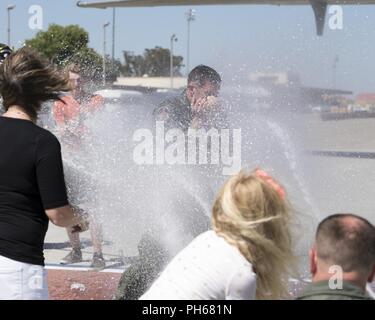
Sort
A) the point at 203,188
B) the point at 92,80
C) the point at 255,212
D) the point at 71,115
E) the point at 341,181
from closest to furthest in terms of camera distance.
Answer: the point at 255,212, the point at 203,188, the point at 71,115, the point at 92,80, the point at 341,181

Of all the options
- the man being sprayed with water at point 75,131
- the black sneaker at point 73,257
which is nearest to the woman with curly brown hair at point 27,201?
the man being sprayed with water at point 75,131

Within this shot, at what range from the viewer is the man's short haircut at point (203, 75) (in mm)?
5094

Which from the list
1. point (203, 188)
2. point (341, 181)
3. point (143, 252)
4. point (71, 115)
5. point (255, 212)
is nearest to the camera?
point (255, 212)

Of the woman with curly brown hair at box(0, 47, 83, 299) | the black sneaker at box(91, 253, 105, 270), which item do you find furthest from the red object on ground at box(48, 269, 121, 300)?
the woman with curly brown hair at box(0, 47, 83, 299)

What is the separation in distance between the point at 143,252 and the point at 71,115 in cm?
164

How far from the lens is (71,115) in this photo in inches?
231

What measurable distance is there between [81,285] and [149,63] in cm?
5143

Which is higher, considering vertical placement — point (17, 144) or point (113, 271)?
point (17, 144)

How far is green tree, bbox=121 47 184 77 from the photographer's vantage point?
4906 centimetres

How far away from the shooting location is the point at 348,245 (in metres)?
2.29

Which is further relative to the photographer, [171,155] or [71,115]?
[71,115]

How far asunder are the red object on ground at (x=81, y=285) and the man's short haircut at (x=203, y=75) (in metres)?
1.62

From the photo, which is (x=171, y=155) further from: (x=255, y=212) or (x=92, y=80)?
(x=255, y=212)
